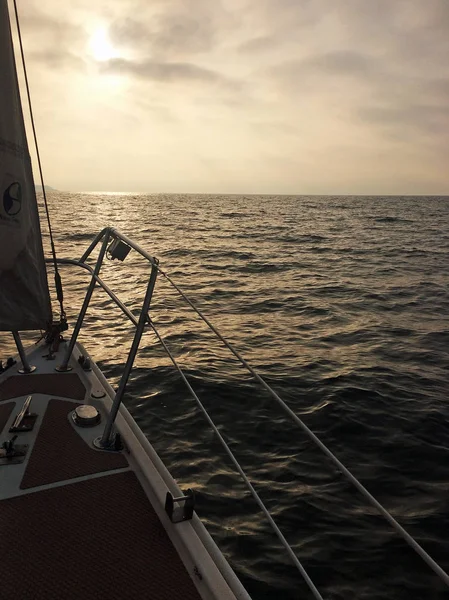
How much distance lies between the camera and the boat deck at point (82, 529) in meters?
2.86

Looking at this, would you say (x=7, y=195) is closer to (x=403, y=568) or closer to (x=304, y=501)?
(x=304, y=501)

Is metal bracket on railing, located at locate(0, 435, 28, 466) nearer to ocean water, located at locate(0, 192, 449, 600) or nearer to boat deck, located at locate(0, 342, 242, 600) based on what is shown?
boat deck, located at locate(0, 342, 242, 600)

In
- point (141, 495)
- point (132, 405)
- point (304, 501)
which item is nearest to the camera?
point (141, 495)

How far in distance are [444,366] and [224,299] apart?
8.88 metres

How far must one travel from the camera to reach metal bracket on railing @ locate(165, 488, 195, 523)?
3.38m

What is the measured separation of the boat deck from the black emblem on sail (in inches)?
88.7

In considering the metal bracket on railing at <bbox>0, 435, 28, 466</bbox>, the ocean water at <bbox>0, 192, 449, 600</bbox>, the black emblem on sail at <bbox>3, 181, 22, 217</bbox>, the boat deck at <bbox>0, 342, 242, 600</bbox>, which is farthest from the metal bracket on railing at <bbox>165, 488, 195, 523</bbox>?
the black emblem on sail at <bbox>3, 181, 22, 217</bbox>

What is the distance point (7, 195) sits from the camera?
13.3 feet

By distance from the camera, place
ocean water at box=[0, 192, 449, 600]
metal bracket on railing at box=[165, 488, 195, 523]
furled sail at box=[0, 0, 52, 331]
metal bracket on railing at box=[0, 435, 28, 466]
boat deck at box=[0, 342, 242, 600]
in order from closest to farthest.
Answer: boat deck at box=[0, 342, 242, 600]
metal bracket on railing at box=[165, 488, 195, 523]
furled sail at box=[0, 0, 52, 331]
metal bracket on railing at box=[0, 435, 28, 466]
ocean water at box=[0, 192, 449, 600]

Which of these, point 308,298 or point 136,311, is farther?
point 308,298

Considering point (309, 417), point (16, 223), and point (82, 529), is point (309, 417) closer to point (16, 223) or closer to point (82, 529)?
point (82, 529)


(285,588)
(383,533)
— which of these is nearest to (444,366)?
(383,533)

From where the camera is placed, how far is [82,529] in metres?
3.33

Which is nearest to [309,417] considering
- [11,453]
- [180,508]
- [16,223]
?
[180,508]
